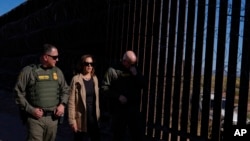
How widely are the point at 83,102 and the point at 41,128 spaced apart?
862mm

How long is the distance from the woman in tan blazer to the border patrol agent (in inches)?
22.3

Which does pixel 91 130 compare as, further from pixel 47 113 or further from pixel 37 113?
pixel 37 113

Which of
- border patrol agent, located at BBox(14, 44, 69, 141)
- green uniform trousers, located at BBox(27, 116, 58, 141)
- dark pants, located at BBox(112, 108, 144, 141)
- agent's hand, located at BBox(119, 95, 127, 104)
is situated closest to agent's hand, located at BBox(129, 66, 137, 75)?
agent's hand, located at BBox(119, 95, 127, 104)

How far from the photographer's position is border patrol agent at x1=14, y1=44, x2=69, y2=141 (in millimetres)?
5234

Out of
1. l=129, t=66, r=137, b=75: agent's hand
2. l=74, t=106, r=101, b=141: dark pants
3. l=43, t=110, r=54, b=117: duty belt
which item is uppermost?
l=129, t=66, r=137, b=75: agent's hand

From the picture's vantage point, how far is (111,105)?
6195 millimetres

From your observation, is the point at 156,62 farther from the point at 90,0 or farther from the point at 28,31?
the point at 28,31

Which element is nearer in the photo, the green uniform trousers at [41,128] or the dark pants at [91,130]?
the green uniform trousers at [41,128]

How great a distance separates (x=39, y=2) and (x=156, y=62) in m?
9.63

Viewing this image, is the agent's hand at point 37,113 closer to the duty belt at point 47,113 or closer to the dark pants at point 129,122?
the duty belt at point 47,113

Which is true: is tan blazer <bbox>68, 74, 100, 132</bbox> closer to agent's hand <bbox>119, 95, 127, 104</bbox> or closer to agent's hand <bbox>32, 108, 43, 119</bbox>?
agent's hand <bbox>119, 95, 127, 104</bbox>

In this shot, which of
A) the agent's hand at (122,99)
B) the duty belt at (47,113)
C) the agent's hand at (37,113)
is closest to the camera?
the agent's hand at (37,113)

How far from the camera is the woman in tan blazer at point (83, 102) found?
19.7 ft

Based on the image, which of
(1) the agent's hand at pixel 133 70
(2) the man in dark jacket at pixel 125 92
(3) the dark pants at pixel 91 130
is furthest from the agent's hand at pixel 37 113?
(1) the agent's hand at pixel 133 70
